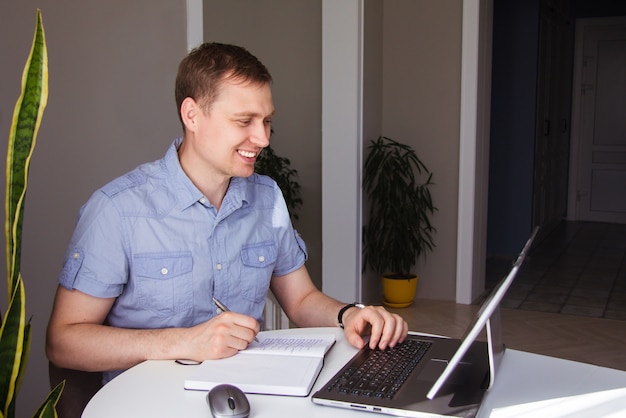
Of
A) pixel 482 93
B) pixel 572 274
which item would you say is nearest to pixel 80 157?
pixel 482 93

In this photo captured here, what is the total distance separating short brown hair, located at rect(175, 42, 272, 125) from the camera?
5.82ft

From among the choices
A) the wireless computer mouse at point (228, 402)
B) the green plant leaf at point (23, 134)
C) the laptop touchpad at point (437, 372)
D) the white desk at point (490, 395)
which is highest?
the green plant leaf at point (23, 134)

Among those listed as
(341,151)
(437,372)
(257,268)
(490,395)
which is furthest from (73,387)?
(341,151)

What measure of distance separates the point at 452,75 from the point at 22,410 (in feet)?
12.2

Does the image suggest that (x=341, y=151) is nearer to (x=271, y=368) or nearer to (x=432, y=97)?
(x=432, y=97)

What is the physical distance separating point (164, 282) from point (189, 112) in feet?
1.41

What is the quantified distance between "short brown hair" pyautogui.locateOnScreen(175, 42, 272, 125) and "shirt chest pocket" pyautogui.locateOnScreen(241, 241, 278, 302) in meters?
0.39

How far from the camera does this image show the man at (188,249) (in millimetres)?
1595

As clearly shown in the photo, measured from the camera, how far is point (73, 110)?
2.37m

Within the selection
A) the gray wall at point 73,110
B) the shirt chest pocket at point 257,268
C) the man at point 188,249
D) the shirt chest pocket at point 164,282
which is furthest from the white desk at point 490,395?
the gray wall at point 73,110

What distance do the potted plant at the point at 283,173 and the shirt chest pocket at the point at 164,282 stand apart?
306cm

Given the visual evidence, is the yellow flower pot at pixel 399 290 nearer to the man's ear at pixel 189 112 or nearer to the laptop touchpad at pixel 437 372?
the man's ear at pixel 189 112

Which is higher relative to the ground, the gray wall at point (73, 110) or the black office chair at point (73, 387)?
the gray wall at point (73, 110)

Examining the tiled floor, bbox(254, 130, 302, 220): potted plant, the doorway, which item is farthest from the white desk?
the doorway
